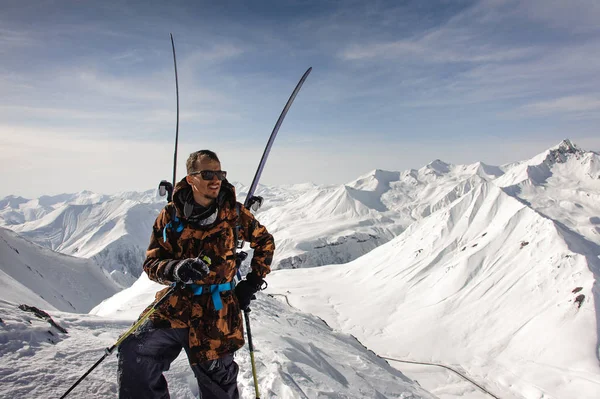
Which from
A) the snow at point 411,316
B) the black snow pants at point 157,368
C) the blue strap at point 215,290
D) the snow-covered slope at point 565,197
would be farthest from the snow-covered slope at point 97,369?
the snow-covered slope at point 565,197

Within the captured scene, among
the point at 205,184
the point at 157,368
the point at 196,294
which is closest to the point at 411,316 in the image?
the point at 196,294

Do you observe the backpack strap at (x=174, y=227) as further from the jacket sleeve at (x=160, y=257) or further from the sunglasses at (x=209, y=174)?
the sunglasses at (x=209, y=174)

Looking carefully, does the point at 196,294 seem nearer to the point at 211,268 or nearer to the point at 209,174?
the point at 211,268

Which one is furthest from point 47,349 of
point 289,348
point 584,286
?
point 584,286

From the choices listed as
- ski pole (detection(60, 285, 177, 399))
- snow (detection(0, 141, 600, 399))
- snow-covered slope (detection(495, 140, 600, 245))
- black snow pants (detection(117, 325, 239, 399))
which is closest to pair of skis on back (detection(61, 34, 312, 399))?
ski pole (detection(60, 285, 177, 399))

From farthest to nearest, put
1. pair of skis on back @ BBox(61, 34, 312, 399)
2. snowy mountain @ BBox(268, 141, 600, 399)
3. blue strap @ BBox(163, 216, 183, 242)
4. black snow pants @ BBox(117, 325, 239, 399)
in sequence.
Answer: snowy mountain @ BBox(268, 141, 600, 399)
blue strap @ BBox(163, 216, 183, 242)
pair of skis on back @ BBox(61, 34, 312, 399)
black snow pants @ BBox(117, 325, 239, 399)

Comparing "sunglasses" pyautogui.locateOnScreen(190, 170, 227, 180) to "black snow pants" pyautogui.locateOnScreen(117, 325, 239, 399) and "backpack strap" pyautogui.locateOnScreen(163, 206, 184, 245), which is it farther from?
"black snow pants" pyautogui.locateOnScreen(117, 325, 239, 399)

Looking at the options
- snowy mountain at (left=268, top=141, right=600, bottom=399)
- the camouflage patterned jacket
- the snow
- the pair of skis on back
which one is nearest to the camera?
the pair of skis on back
